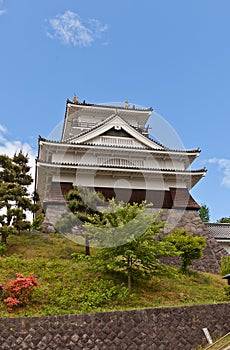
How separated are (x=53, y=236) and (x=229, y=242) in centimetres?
1076

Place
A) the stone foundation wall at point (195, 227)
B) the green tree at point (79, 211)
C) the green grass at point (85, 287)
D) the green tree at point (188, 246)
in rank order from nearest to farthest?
the green grass at point (85, 287) → the green tree at point (188, 246) → the green tree at point (79, 211) → the stone foundation wall at point (195, 227)

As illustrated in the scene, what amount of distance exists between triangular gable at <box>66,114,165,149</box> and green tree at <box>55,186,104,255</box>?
806 centimetres

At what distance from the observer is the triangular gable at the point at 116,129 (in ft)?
81.0

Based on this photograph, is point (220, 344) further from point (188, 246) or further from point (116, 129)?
point (116, 129)

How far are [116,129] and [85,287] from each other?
15.5 meters

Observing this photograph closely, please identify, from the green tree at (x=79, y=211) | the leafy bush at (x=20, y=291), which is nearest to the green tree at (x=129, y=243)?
the green tree at (x=79, y=211)

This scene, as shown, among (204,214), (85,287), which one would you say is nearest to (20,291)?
(85,287)

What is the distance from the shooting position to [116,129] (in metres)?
25.9

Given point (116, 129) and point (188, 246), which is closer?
point (188, 246)

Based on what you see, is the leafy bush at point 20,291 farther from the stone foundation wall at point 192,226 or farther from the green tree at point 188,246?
the stone foundation wall at point 192,226

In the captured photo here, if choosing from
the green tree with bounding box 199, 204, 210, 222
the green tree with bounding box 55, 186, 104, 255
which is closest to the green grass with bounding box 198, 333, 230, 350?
the green tree with bounding box 55, 186, 104, 255

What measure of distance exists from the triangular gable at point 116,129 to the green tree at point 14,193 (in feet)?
24.2

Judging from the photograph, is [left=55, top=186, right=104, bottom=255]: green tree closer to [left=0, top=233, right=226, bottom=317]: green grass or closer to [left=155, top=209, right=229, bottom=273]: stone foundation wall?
→ [left=0, top=233, right=226, bottom=317]: green grass

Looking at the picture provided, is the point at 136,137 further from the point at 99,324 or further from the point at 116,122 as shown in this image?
the point at 99,324
